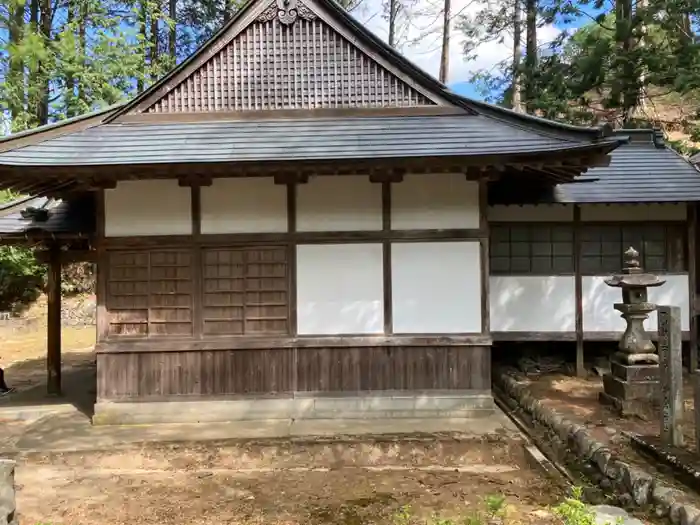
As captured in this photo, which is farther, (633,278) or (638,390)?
(633,278)

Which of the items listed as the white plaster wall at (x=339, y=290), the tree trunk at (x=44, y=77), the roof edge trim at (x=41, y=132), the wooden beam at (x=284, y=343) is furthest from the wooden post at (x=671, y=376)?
the tree trunk at (x=44, y=77)

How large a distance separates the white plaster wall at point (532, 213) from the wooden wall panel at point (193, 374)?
4742 mm

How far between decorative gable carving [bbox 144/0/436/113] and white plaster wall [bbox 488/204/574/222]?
8.67 feet

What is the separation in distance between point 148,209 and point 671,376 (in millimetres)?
7098

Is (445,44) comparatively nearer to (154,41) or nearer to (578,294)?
(154,41)

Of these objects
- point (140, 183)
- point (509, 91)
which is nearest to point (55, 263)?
point (140, 183)

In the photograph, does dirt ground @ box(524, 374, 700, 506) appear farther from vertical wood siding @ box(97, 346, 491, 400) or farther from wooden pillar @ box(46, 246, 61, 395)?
wooden pillar @ box(46, 246, 61, 395)

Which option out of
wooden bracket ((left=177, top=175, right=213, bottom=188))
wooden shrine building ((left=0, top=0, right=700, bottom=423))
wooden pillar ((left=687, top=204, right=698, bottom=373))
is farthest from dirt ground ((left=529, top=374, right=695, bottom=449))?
wooden bracket ((left=177, top=175, right=213, bottom=188))

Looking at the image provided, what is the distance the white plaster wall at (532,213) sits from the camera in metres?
9.87

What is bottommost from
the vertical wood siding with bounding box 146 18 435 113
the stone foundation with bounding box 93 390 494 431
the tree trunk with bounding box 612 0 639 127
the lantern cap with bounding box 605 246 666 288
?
the stone foundation with bounding box 93 390 494 431

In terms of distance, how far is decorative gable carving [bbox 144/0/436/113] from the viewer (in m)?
8.40

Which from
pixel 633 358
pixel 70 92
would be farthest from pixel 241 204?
pixel 70 92

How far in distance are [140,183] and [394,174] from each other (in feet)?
12.3

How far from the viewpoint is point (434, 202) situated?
790cm
